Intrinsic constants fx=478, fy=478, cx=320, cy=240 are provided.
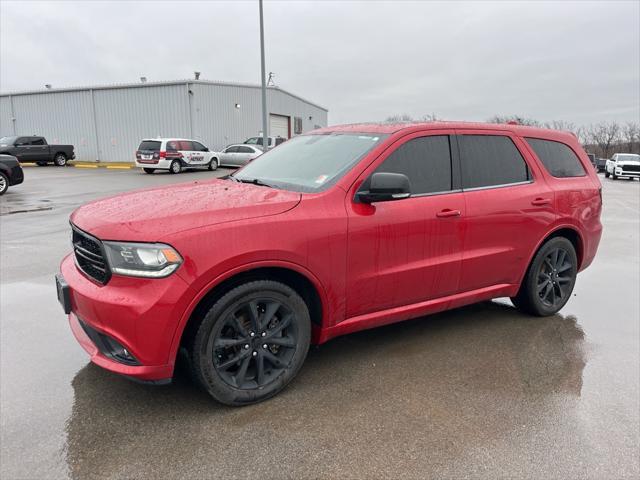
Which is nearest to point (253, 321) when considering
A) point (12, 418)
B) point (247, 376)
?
point (247, 376)

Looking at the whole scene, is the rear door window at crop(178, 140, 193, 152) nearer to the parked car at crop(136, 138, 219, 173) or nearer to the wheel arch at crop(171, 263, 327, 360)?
the parked car at crop(136, 138, 219, 173)

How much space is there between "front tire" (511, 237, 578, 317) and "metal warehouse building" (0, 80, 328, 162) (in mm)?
28573

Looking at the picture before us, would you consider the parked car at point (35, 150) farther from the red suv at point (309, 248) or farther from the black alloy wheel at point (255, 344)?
the black alloy wheel at point (255, 344)

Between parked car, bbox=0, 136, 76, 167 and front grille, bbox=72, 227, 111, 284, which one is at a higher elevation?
parked car, bbox=0, 136, 76, 167

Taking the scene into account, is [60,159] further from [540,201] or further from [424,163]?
[540,201]

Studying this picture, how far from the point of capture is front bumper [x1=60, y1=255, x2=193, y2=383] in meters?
2.58

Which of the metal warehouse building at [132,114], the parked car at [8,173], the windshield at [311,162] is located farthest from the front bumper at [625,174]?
the parked car at [8,173]

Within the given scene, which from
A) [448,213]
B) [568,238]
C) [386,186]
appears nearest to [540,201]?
[568,238]

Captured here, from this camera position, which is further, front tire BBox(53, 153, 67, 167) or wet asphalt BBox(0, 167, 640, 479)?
front tire BBox(53, 153, 67, 167)

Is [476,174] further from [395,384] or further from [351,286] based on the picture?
[395,384]

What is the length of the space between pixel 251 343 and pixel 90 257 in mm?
1084

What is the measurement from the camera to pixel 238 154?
84.6ft

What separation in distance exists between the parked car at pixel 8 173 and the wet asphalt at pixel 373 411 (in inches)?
477

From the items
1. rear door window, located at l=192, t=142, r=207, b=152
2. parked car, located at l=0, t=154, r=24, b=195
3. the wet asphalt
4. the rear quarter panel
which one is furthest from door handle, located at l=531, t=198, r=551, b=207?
rear door window, located at l=192, t=142, r=207, b=152
